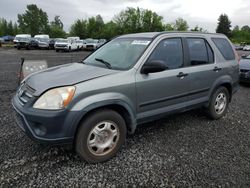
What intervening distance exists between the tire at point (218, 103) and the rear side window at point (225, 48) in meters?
0.72

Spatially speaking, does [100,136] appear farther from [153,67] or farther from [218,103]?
[218,103]

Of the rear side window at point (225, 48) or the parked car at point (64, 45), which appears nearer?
the rear side window at point (225, 48)

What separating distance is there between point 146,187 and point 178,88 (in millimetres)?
1710

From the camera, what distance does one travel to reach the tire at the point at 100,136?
2578mm

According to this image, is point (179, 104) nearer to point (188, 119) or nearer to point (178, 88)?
point (178, 88)

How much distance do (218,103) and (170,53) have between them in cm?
184

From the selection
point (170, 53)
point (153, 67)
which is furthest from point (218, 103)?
point (153, 67)

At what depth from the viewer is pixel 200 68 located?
12.3 feet

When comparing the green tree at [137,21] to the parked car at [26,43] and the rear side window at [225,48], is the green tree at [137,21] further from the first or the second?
the rear side window at [225,48]

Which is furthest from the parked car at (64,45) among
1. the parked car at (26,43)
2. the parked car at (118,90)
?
the parked car at (118,90)

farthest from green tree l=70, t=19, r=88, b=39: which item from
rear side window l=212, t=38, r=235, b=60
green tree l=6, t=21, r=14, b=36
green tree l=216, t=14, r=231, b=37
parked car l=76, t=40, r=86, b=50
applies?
rear side window l=212, t=38, r=235, b=60

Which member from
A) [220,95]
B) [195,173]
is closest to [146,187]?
[195,173]

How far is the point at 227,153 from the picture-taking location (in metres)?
3.13

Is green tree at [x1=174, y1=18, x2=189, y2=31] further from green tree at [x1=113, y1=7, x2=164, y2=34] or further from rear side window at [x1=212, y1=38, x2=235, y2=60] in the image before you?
rear side window at [x1=212, y1=38, x2=235, y2=60]
